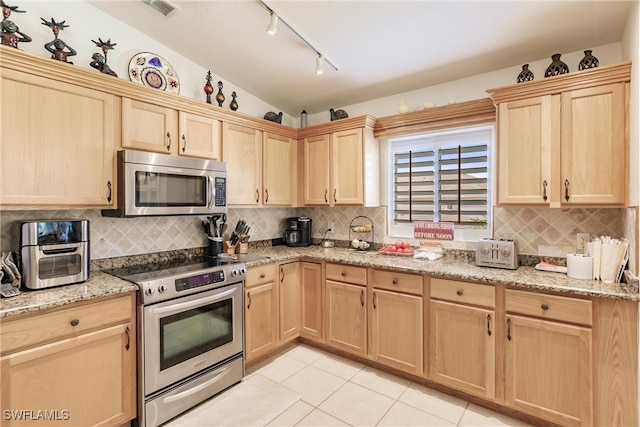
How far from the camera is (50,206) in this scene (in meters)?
1.85

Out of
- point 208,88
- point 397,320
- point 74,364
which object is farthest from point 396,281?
point 208,88

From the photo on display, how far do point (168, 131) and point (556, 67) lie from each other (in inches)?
115

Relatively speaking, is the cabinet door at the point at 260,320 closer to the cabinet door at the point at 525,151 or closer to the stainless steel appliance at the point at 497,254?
the stainless steel appliance at the point at 497,254

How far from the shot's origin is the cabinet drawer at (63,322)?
1.48 m

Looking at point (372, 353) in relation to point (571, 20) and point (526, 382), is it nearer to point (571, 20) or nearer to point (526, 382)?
point (526, 382)

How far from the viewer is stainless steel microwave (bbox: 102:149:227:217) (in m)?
2.09

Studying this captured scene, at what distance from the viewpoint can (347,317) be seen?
9.14 feet

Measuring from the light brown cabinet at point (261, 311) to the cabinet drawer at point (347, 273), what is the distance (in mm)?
536

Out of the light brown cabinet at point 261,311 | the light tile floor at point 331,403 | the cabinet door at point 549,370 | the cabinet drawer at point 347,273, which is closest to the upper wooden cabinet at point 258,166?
the light brown cabinet at point 261,311

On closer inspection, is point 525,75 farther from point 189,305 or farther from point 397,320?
point 189,305

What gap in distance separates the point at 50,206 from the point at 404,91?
305 cm

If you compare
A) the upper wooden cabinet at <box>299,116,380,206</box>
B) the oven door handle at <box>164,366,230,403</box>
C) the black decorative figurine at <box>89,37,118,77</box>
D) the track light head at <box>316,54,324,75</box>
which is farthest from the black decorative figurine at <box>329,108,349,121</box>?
the oven door handle at <box>164,366,230,403</box>

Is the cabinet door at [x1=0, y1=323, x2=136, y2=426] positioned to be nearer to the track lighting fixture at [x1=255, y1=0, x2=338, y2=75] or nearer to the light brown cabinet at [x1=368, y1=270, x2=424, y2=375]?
the light brown cabinet at [x1=368, y1=270, x2=424, y2=375]

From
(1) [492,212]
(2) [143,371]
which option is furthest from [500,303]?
(2) [143,371]
